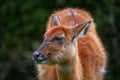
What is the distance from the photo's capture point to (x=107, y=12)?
52.2 ft

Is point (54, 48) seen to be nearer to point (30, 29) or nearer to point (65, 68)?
point (65, 68)

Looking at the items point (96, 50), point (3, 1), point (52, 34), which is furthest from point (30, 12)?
point (52, 34)

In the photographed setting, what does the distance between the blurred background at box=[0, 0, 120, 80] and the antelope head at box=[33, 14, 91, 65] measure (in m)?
4.11

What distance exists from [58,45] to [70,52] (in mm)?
225

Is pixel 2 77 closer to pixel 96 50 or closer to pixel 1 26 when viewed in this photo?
pixel 1 26

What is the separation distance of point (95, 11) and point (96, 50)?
10.0ft

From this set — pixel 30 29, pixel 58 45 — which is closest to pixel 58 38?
pixel 58 45

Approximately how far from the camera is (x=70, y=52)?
1115 centimetres

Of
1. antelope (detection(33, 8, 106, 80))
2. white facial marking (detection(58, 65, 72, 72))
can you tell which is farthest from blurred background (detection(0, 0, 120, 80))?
white facial marking (detection(58, 65, 72, 72))

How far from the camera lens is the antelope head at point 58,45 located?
10852 mm

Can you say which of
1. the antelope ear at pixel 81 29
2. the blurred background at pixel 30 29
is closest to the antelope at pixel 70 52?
the antelope ear at pixel 81 29

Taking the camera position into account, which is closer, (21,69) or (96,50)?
(96,50)

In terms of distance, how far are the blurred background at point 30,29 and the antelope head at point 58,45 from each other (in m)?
4.11

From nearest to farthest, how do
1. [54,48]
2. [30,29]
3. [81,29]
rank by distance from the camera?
[54,48] → [81,29] → [30,29]
